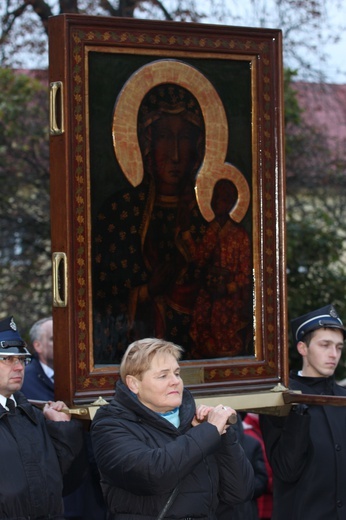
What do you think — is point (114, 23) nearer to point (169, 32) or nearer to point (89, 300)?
point (169, 32)

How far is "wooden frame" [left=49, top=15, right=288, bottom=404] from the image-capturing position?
5.00 metres

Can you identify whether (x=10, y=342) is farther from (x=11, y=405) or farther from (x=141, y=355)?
(x=141, y=355)

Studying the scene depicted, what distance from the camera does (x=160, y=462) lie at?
4254 mm

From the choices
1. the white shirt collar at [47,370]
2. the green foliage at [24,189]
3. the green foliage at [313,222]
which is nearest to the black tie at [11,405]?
the white shirt collar at [47,370]

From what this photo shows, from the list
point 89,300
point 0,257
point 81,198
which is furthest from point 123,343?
point 0,257

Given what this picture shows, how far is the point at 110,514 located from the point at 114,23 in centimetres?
218

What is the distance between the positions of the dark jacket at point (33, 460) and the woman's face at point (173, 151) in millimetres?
1210

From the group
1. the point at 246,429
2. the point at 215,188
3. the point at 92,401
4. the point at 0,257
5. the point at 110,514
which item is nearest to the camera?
the point at 110,514

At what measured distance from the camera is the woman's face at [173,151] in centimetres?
530

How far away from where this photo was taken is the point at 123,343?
5.16 meters

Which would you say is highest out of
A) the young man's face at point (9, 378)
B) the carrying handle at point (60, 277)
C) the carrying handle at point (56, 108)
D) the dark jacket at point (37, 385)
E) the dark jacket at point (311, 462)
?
→ the carrying handle at point (56, 108)

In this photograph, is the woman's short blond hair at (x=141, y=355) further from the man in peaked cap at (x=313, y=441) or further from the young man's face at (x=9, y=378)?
the man in peaked cap at (x=313, y=441)

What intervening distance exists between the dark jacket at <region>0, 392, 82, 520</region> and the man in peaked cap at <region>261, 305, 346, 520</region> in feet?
3.57

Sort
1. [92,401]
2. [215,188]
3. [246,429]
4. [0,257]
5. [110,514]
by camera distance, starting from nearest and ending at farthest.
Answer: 1. [110,514]
2. [92,401]
3. [215,188]
4. [246,429]
5. [0,257]
